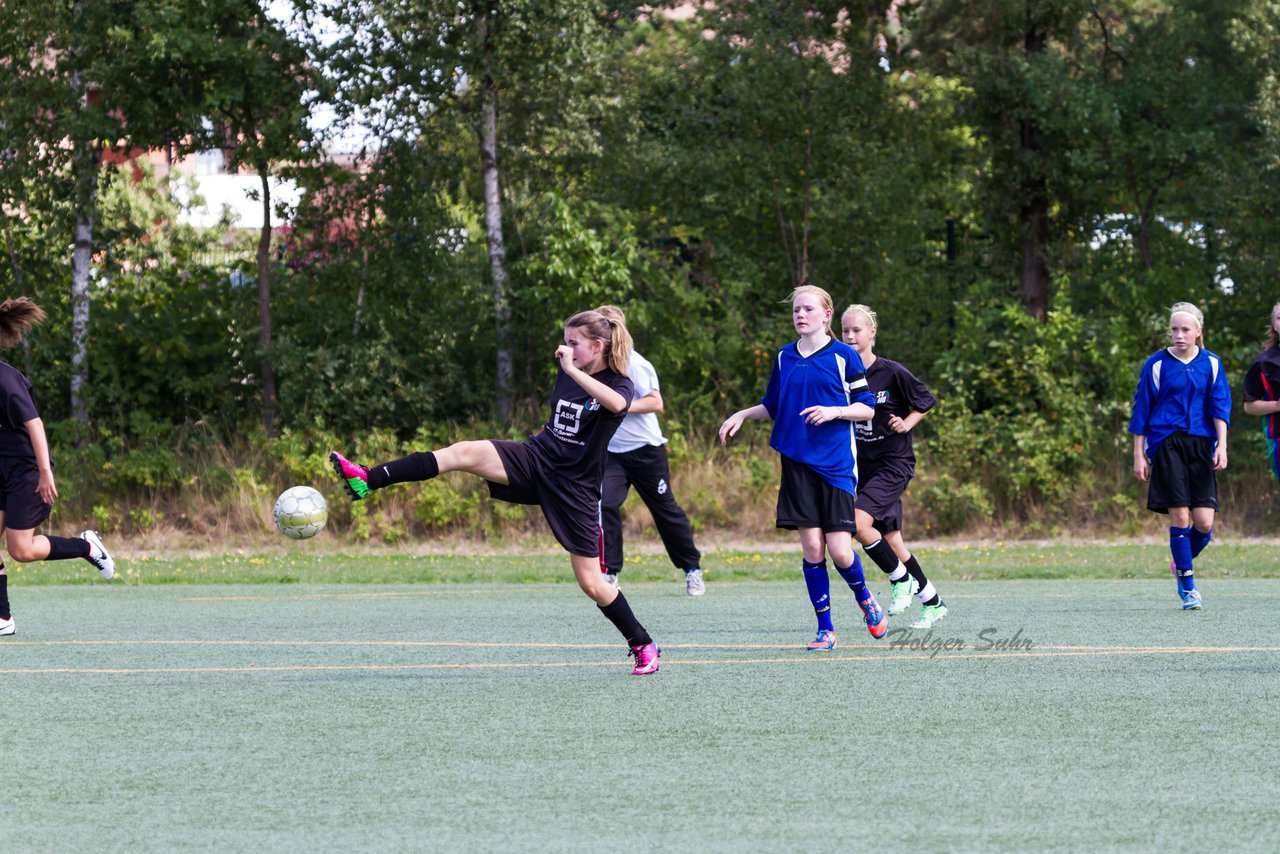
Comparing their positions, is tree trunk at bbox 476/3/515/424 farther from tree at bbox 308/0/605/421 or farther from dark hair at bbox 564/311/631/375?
dark hair at bbox 564/311/631/375

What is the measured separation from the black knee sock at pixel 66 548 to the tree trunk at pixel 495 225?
37.5 feet

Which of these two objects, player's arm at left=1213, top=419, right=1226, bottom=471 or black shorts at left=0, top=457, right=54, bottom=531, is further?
player's arm at left=1213, top=419, right=1226, bottom=471

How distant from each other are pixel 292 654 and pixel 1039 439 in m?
13.6

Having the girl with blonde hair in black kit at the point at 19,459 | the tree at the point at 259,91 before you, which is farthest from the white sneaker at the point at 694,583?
the tree at the point at 259,91

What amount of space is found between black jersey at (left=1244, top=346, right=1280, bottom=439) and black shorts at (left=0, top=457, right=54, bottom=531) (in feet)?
23.4

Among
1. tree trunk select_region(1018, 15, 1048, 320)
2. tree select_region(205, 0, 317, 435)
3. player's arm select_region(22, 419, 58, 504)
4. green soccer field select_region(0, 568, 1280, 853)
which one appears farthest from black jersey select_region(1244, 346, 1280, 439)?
tree trunk select_region(1018, 15, 1048, 320)

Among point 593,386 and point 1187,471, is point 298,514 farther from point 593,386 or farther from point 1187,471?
point 1187,471

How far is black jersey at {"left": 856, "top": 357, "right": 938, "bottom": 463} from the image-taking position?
9258mm

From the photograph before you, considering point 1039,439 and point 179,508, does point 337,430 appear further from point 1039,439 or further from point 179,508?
point 1039,439

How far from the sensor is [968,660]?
7.57 m

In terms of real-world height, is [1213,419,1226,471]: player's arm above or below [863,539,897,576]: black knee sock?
above

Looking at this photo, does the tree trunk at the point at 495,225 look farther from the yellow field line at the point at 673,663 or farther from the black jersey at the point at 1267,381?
the yellow field line at the point at 673,663

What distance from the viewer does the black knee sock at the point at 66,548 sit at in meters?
9.64

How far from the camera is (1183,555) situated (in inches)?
398
